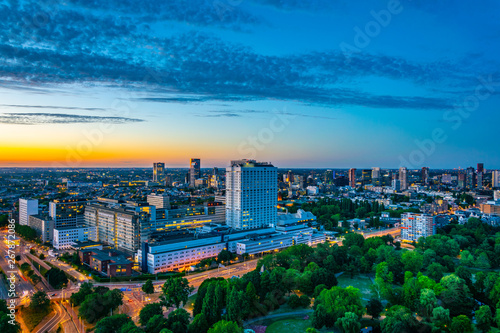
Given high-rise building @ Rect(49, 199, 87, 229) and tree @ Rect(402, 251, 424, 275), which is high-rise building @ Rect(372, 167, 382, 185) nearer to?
tree @ Rect(402, 251, 424, 275)

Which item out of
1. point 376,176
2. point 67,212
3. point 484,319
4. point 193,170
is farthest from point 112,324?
point 376,176

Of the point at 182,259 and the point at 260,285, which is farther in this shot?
the point at 182,259

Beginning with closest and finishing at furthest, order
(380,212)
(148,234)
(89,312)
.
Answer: (89,312), (148,234), (380,212)

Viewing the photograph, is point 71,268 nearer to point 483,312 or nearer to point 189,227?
point 189,227

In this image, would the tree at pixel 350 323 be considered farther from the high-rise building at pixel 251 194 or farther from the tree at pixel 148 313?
the high-rise building at pixel 251 194

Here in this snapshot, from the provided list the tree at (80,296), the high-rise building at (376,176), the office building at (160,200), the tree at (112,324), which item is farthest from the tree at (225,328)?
the high-rise building at (376,176)

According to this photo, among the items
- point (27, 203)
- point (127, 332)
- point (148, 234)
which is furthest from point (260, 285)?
point (27, 203)
